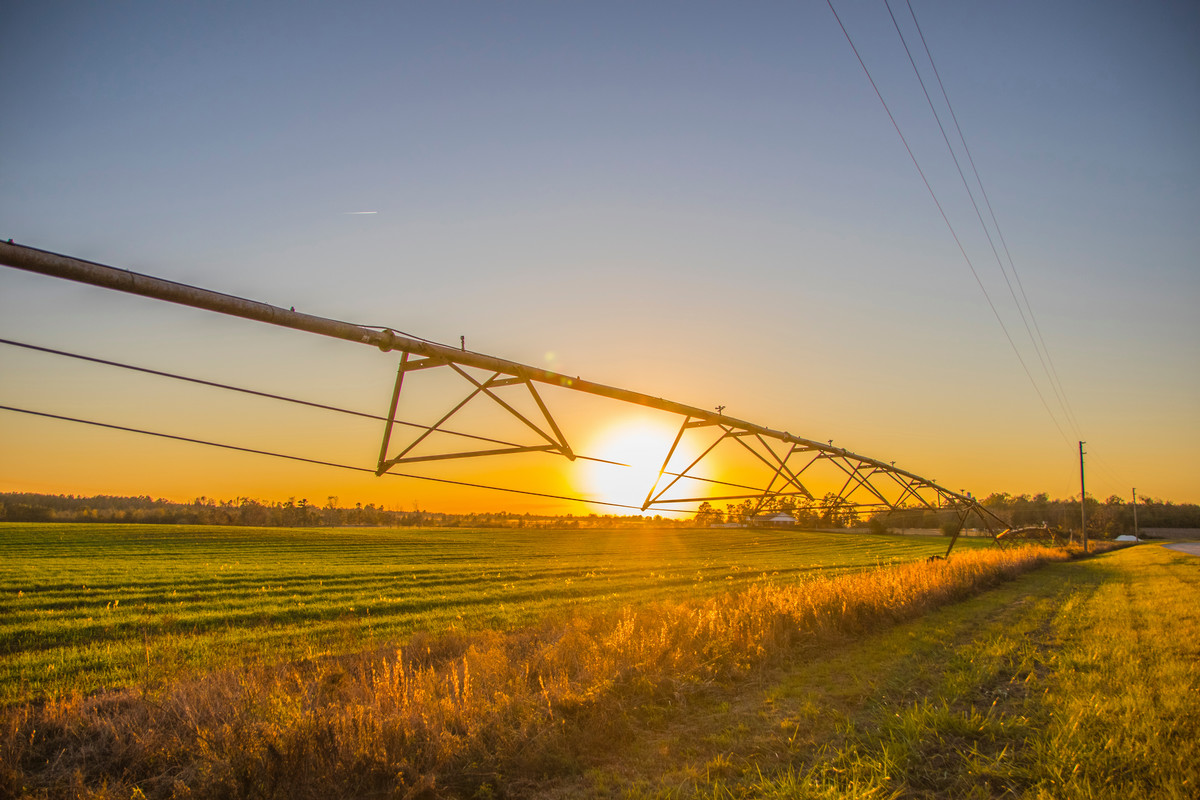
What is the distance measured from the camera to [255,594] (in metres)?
21.9

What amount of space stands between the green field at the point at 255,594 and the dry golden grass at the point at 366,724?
3.27 metres

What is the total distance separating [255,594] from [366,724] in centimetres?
2088

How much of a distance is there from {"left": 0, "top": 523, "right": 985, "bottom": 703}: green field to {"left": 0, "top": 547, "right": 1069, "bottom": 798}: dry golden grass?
3.27 metres

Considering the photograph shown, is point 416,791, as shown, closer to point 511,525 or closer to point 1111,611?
point 1111,611

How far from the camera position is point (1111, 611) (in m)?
15.9

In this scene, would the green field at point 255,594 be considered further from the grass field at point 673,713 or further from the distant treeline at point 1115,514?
the distant treeline at point 1115,514

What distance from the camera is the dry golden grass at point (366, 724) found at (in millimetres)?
4828

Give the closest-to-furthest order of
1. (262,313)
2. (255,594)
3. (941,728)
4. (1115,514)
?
1. (262,313)
2. (941,728)
3. (255,594)
4. (1115,514)

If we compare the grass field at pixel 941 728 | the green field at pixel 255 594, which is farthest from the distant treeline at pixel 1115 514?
the grass field at pixel 941 728

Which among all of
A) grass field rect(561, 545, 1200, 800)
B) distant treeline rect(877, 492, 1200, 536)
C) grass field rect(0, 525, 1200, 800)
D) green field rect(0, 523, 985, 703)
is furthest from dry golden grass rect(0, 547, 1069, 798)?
distant treeline rect(877, 492, 1200, 536)

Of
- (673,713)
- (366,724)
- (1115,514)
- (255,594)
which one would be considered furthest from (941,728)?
(1115,514)

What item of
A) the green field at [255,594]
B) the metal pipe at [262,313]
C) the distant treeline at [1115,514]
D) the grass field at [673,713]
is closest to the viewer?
the metal pipe at [262,313]

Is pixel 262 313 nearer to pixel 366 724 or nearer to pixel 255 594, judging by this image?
pixel 366 724

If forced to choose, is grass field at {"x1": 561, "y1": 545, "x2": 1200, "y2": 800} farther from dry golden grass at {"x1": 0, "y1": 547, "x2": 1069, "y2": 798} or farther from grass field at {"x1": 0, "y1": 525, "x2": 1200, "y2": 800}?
dry golden grass at {"x1": 0, "y1": 547, "x2": 1069, "y2": 798}
